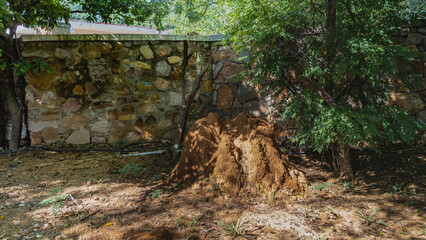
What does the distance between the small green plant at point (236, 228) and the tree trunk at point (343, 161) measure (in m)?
1.55

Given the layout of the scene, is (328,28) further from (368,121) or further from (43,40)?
(43,40)

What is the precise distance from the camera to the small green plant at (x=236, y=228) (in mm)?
2279

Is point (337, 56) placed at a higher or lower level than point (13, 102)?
higher

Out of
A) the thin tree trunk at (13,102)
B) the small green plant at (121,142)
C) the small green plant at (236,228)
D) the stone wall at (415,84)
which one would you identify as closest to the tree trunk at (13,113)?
the thin tree trunk at (13,102)

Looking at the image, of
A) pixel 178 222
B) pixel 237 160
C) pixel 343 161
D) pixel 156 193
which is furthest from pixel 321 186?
pixel 156 193

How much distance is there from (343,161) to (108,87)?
3704mm

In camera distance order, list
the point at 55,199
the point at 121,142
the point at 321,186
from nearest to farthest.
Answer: the point at 55,199
the point at 321,186
the point at 121,142

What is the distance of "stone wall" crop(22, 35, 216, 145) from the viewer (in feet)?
15.0

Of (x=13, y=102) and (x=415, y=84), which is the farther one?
(x=13, y=102)

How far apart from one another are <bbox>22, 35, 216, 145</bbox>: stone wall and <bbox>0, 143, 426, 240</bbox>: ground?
40.4 inches

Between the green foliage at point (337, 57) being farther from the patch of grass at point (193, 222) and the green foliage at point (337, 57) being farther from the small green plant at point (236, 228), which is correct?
the patch of grass at point (193, 222)

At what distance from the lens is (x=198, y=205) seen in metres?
2.81

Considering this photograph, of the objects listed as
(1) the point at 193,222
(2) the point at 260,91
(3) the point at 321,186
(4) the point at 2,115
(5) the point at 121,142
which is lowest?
(1) the point at 193,222

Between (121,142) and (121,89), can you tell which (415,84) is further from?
(121,142)
